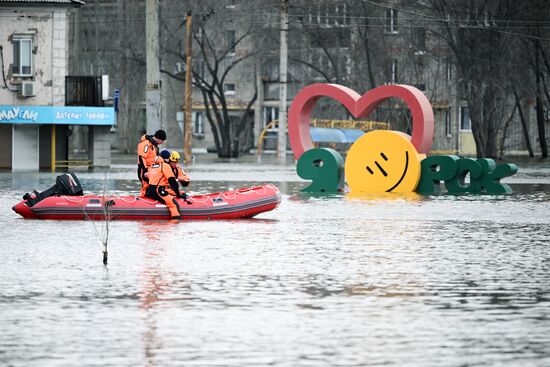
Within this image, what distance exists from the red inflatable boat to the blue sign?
31010mm

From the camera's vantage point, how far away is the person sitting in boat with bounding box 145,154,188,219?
25.9m

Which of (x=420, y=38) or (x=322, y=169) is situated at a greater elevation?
(x=420, y=38)

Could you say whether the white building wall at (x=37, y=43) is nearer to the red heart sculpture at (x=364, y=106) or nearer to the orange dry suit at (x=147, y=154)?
the red heart sculpture at (x=364, y=106)

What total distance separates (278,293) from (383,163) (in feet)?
81.0

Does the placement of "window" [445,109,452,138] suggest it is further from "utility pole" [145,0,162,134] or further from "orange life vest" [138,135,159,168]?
"orange life vest" [138,135,159,168]

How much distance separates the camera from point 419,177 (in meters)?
39.4

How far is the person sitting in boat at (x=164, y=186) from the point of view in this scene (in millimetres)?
25938

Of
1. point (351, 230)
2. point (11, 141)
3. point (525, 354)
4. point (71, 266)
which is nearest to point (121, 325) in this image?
point (525, 354)

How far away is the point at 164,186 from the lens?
2617 cm

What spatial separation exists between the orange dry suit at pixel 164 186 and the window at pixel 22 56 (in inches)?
1282

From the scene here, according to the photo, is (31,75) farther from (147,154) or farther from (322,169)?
(147,154)

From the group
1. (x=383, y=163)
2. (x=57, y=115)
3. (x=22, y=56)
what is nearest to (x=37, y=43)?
(x=22, y=56)

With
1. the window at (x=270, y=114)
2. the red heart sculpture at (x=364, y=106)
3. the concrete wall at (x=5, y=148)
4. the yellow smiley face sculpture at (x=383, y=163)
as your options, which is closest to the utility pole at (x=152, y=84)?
Answer: the red heart sculpture at (x=364, y=106)

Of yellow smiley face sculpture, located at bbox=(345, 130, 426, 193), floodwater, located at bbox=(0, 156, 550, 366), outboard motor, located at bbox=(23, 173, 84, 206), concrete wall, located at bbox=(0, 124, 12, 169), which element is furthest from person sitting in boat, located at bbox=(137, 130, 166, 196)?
concrete wall, located at bbox=(0, 124, 12, 169)
